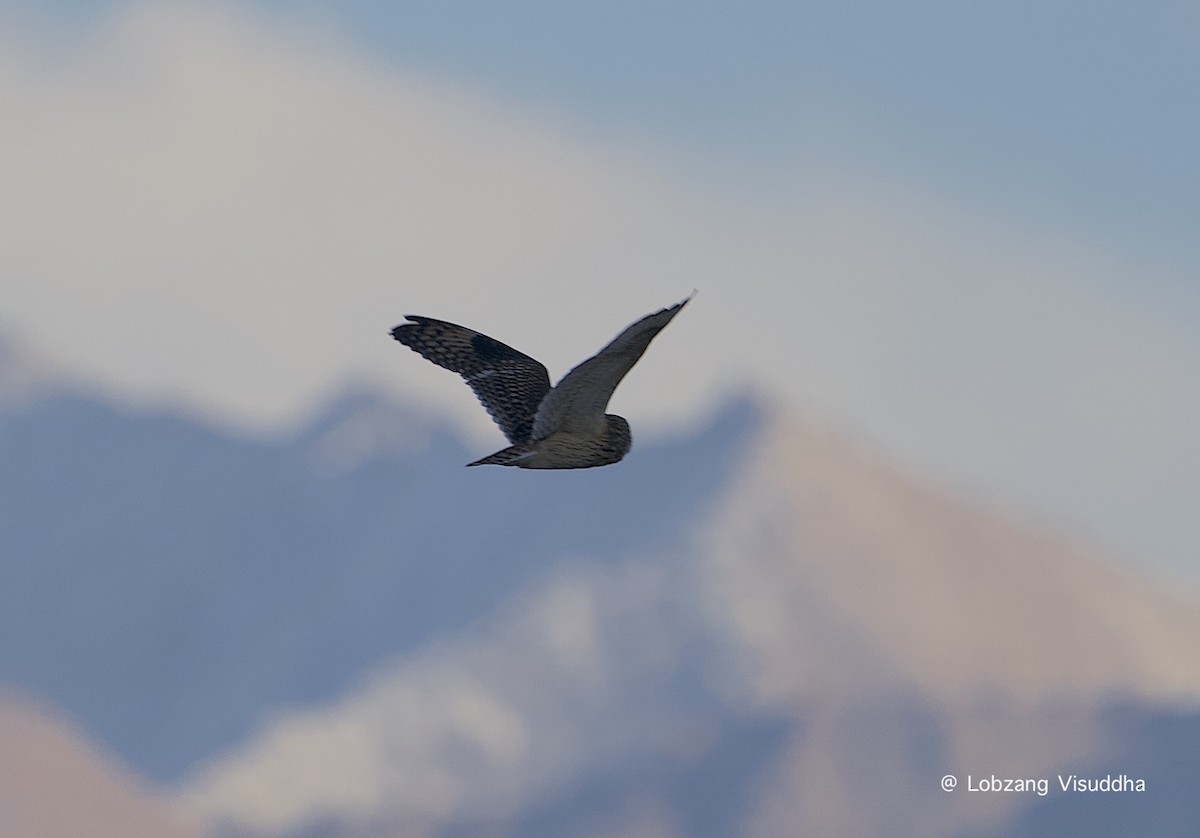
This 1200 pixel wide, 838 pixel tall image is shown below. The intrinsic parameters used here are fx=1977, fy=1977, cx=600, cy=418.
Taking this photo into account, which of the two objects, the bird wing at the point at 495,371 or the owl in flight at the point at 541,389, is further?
the bird wing at the point at 495,371

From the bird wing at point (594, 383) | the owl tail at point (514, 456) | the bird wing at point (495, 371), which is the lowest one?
the owl tail at point (514, 456)

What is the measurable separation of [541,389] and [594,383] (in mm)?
2655

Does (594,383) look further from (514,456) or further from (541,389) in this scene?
(541,389)

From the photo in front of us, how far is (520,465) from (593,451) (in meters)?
0.63

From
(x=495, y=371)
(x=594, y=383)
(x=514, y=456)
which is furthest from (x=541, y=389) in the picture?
(x=594, y=383)

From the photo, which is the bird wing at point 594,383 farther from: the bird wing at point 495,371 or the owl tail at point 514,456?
the bird wing at point 495,371

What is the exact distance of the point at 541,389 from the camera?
1803cm

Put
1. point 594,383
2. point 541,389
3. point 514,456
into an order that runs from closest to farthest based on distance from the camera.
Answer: point 594,383 → point 514,456 → point 541,389

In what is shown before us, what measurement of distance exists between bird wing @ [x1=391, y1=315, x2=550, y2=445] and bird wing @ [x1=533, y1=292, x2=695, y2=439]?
1.50m

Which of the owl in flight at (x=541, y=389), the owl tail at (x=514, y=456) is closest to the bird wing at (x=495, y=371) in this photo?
the owl in flight at (x=541, y=389)

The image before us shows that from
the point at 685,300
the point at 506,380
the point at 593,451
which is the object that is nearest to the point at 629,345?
the point at 685,300

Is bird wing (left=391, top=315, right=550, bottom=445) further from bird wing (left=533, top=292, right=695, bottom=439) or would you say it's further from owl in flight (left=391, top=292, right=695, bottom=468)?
bird wing (left=533, top=292, right=695, bottom=439)

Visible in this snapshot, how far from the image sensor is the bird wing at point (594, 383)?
47.0 feet

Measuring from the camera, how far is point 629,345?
14.6 meters
